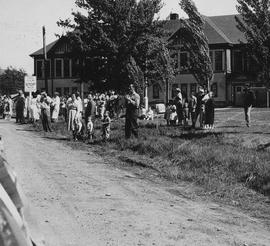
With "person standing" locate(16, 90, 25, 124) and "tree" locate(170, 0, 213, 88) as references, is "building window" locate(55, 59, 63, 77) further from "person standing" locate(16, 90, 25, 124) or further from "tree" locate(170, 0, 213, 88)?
"tree" locate(170, 0, 213, 88)

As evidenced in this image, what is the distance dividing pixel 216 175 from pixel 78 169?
9.64 ft

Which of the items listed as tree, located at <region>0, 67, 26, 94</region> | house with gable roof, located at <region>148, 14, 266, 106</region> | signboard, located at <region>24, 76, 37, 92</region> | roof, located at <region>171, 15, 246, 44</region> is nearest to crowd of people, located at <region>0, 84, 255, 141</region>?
signboard, located at <region>24, 76, 37, 92</region>

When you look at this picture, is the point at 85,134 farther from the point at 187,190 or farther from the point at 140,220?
the point at 140,220

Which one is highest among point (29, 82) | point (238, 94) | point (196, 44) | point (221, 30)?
point (221, 30)

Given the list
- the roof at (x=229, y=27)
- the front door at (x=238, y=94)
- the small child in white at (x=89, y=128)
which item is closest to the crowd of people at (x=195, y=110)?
the small child in white at (x=89, y=128)

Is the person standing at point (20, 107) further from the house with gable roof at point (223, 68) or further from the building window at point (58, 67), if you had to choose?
the building window at point (58, 67)

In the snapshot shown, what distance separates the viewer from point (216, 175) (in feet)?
35.8

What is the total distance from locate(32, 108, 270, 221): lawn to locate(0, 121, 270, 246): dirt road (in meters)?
0.77

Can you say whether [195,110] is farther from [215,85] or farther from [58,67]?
[58,67]

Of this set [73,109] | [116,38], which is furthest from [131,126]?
[116,38]

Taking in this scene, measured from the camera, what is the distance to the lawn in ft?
30.7

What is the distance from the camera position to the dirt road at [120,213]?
5.90m

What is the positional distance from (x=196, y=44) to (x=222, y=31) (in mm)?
35186

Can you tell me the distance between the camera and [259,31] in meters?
16.4
